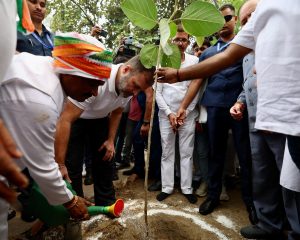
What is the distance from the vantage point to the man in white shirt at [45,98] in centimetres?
120

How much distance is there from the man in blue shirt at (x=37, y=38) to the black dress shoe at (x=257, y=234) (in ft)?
7.80

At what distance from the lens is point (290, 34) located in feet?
3.97

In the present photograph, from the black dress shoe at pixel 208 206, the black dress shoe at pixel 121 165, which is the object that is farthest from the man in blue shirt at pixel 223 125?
the black dress shoe at pixel 121 165

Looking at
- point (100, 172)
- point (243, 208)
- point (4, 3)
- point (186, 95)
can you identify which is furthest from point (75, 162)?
point (4, 3)

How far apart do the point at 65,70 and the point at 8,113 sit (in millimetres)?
364

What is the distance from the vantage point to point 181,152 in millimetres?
3289

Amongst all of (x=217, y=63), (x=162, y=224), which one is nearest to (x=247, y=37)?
(x=217, y=63)

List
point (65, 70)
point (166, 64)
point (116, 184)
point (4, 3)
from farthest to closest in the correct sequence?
point (116, 184)
point (166, 64)
point (65, 70)
point (4, 3)

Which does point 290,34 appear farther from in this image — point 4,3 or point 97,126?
point 97,126

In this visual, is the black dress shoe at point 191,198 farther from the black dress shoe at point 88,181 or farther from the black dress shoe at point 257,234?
the black dress shoe at point 88,181

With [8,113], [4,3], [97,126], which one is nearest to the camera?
[4,3]

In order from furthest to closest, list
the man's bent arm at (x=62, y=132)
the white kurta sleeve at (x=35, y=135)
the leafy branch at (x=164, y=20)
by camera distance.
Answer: the man's bent arm at (x=62, y=132) < the leafy branch at (x=164, y=20) < the white kurta sleeve at (x=35, y=135)

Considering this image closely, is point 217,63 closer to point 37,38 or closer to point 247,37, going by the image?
point 247,37

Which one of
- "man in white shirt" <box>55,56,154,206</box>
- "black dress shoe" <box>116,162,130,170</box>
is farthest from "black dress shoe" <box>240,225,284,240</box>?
"black dress shoe" <box>116,162,130,170</box>
